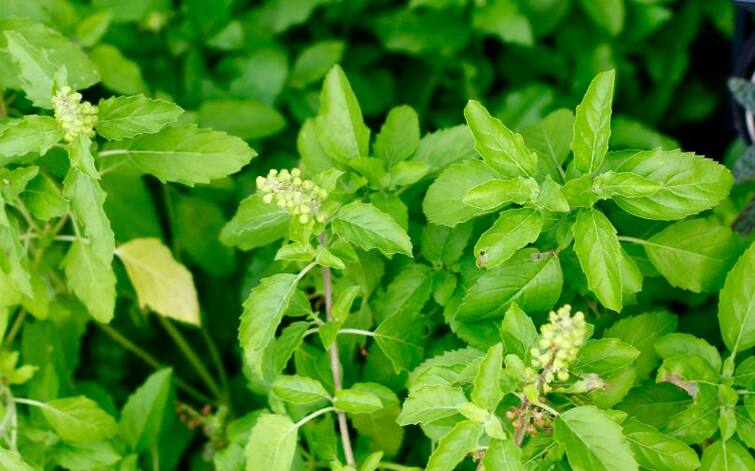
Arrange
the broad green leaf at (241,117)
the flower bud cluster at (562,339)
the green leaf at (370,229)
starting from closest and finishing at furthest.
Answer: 1. the flower bud cluster at (562,339)
2. the green leaf at (370,229)
3. the broad green leaf at (241,117)

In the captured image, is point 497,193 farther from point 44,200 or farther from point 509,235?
point 44,200

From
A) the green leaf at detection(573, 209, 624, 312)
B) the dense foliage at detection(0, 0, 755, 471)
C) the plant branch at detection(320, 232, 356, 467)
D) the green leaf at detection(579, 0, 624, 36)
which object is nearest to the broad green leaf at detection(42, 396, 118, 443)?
the dense foliage at detection(0, 0, 755, 471)

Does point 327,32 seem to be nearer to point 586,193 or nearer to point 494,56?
point 494,56

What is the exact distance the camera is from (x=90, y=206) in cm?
138

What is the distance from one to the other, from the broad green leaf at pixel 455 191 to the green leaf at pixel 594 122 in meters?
0.16

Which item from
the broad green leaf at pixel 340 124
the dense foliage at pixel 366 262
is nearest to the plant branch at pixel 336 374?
the dense foliage at pixel 366 262

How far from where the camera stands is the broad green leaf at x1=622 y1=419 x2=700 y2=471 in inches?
47.5

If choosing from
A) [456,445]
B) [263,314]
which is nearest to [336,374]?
[263,314]

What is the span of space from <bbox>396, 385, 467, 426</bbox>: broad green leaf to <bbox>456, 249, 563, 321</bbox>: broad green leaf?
0.18 m

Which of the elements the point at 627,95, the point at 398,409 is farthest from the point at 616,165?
the point at 627,95

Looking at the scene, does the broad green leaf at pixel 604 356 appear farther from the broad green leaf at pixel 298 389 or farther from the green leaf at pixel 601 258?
the broad green leaf at pixel 298 389

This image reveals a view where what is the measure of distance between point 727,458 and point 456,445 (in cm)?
43

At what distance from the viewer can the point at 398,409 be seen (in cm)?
153

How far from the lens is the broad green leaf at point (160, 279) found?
169cm
